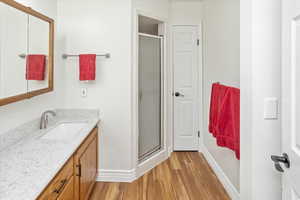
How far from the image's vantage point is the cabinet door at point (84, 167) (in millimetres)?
2037

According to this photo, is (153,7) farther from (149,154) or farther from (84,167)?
(84,167)

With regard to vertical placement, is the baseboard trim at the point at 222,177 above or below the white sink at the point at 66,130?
below

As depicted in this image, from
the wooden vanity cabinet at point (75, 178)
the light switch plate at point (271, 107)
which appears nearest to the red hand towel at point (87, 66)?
the wooden vanity cabinet at point (75, 178)

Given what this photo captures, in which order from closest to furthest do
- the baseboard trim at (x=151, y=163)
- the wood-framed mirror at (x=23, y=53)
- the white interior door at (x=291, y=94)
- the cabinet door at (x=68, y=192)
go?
the white interior door at (x=291, y=94), the cabinet door at (x=68, y=192), the wood-framed mirror at (x=23, y=53), the baseboard trim at (x=151, y=163)

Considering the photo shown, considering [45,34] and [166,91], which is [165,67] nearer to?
[166,91]

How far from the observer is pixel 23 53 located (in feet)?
6.70

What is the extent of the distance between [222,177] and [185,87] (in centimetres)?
177

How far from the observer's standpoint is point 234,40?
8.32ft

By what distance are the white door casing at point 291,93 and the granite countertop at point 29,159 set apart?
45.2 inches

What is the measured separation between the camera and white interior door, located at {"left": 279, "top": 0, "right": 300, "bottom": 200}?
1.02m

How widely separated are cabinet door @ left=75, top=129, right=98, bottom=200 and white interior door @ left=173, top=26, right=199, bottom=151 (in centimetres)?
199

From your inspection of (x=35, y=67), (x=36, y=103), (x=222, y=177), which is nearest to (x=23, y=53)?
(x=35, y=67)

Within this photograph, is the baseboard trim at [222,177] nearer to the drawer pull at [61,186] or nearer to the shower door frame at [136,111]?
the shower door frame at [136,111]

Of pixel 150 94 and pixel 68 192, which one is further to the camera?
pixel 150 94
